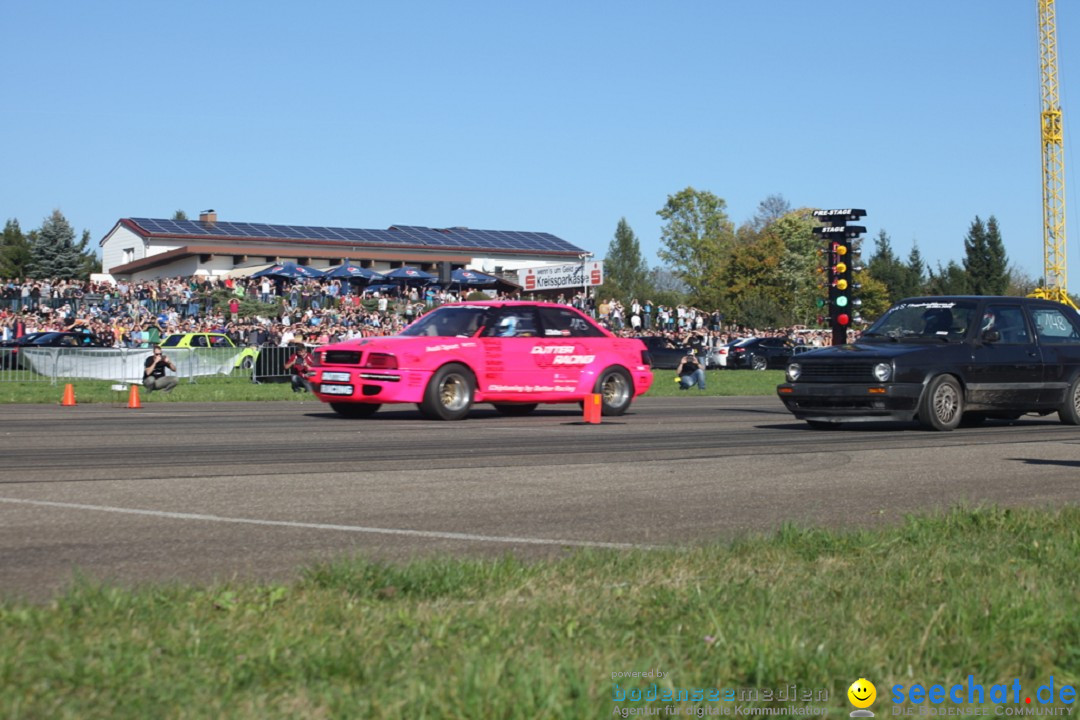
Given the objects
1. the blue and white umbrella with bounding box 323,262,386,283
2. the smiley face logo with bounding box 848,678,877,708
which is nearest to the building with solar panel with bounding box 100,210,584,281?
the blue and white umbrella with bounding box 323,262,386,283

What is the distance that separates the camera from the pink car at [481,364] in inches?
668

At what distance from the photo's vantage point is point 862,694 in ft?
12.3

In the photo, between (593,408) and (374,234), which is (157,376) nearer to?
(593,408)

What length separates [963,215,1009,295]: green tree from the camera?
68.4 meters

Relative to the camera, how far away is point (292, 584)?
532 cm

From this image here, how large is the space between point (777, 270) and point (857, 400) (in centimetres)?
7777

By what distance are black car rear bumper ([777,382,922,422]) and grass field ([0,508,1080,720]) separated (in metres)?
9.45

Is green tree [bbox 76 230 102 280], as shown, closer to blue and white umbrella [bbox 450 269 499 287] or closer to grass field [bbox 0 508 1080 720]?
blue and white umbrella [bbox 450 269 499 287]

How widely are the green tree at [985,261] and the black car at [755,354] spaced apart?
18239 mm

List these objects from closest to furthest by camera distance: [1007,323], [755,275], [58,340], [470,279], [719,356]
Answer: [1007,323] → [58,340] → [719,356] → [470,279] → [755,275]

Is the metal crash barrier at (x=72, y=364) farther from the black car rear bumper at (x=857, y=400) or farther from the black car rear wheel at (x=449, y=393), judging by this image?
the black car rear bumper at (x=857, y=400)

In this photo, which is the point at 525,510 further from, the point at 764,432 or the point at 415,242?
the point at 415,242

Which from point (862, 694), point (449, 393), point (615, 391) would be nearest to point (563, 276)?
point (615, 391)
